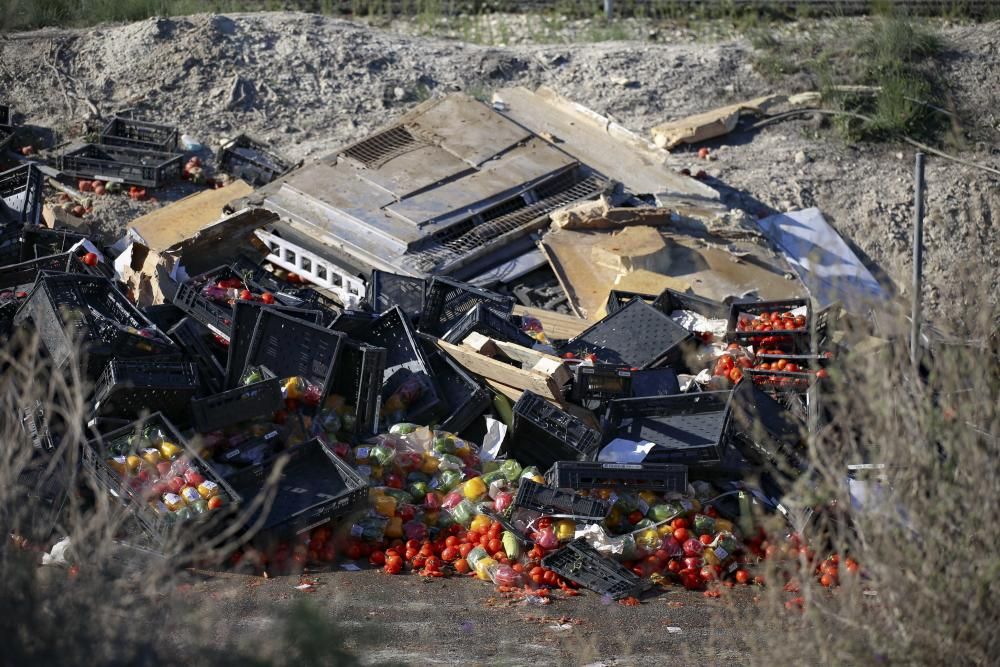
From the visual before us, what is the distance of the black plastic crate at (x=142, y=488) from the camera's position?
19.1ft

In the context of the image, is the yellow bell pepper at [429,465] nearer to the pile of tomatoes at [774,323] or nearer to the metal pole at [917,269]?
the pile of tomatoes at [774,323]

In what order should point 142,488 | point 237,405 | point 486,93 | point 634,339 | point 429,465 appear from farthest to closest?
1. point 486,93
2. point 634,339
3. point 429,465
4. point 237,405
5. point 142,488

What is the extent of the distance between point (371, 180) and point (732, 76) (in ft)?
16.5

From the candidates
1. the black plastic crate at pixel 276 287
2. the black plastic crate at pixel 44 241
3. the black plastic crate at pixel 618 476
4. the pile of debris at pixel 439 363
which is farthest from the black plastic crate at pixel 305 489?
the black plastic crate at pixel 44 241

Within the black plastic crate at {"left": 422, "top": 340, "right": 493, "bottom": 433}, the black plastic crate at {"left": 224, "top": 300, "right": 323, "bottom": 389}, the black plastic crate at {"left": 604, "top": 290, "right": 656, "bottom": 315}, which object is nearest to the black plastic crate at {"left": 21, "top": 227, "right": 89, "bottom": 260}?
the black plastic crate at {"left": 224, "top": 300, "right": 323, "bottom": 389}

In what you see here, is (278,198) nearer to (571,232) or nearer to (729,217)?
(571,232)

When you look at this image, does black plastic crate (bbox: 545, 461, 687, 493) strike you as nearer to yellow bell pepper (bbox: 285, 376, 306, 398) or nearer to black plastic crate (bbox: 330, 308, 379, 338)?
yellow bell pepper (bbox: 285, 376, 306, 398)

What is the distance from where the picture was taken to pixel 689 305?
8.98 meters

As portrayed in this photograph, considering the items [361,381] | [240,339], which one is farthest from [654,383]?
[240,339]

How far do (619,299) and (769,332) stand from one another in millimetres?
1362

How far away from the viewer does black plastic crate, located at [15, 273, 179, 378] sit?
22.0ft

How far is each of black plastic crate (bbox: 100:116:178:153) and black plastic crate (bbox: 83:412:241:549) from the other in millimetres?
5094

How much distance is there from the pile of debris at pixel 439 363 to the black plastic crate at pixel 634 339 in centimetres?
2

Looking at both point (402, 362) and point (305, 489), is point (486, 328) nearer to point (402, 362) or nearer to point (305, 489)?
point (402, 362)
